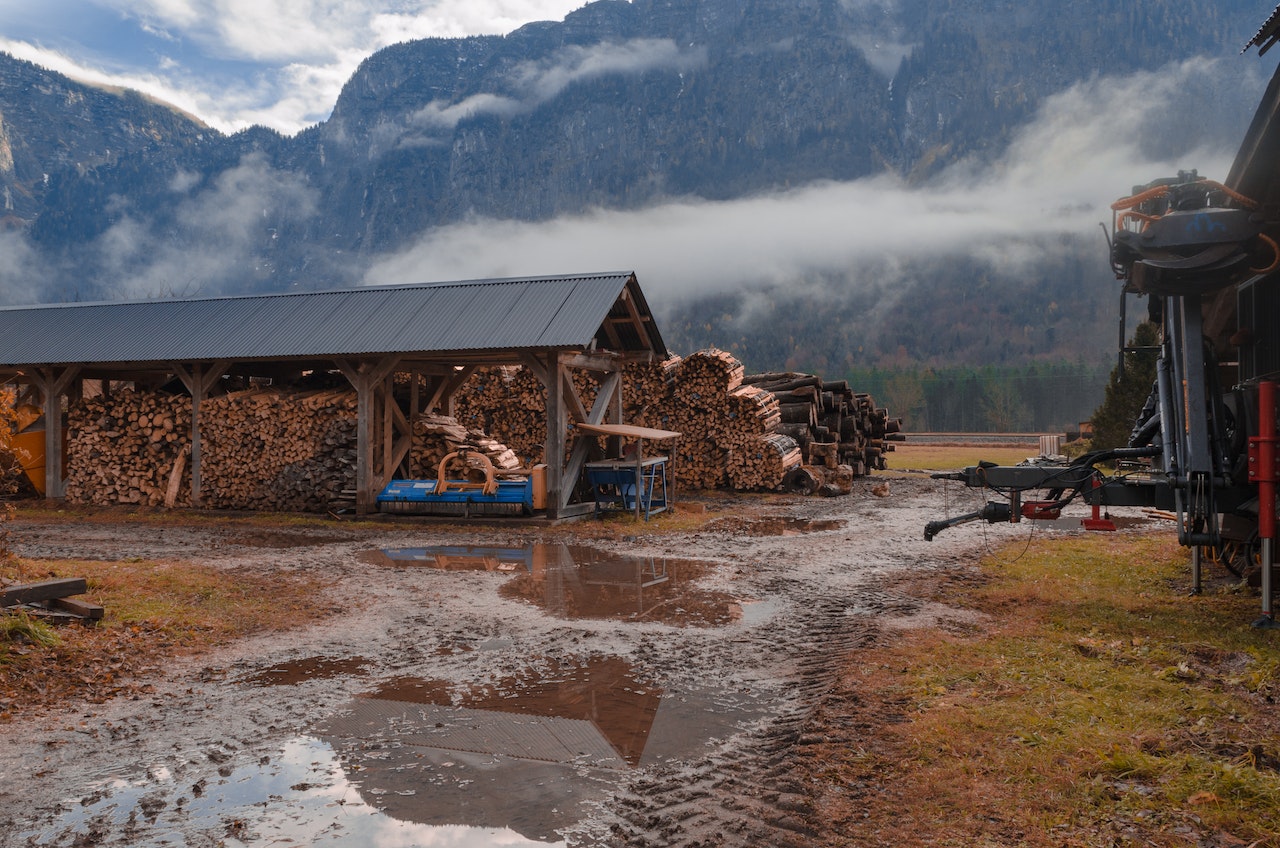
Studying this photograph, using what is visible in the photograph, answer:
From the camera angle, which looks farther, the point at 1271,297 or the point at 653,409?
the point at 653,409

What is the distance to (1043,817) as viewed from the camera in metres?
3.95

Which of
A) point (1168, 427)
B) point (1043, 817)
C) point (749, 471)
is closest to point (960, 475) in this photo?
point (1168, 427)

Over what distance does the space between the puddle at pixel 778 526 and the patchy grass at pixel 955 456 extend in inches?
608

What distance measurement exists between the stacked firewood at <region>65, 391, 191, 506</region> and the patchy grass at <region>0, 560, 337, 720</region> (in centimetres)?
865

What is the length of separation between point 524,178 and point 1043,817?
200 m

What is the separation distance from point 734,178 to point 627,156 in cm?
2359

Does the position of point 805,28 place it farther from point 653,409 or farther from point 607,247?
point 653,409

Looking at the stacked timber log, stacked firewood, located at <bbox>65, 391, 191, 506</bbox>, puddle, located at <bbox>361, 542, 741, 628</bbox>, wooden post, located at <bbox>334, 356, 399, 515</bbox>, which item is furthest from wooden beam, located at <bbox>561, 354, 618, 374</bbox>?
stacked firewood, located at <bbox>65, 391, 191, 506</bbox>

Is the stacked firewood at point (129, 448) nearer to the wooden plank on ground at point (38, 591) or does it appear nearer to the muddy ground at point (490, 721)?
the muddy ground at point (490, 721)

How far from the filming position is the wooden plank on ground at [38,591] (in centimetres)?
718

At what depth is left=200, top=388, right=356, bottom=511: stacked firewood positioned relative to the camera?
17.7m

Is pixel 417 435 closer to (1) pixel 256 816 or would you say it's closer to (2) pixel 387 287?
(2) pixel 387 287

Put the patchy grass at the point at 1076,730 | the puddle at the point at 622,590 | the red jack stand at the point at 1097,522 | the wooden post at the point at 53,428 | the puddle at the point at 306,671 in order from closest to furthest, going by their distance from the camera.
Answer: the patchy grass at the point at 1076,730 < the puddle at the point at 306,671 < the red jack stand at the point at 1097,522 < the puddle at the point at 622,590 < the wooden post at the point at 53,428

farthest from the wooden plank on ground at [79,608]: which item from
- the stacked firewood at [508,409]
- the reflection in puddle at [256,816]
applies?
the stacked firewood at [508,409]
